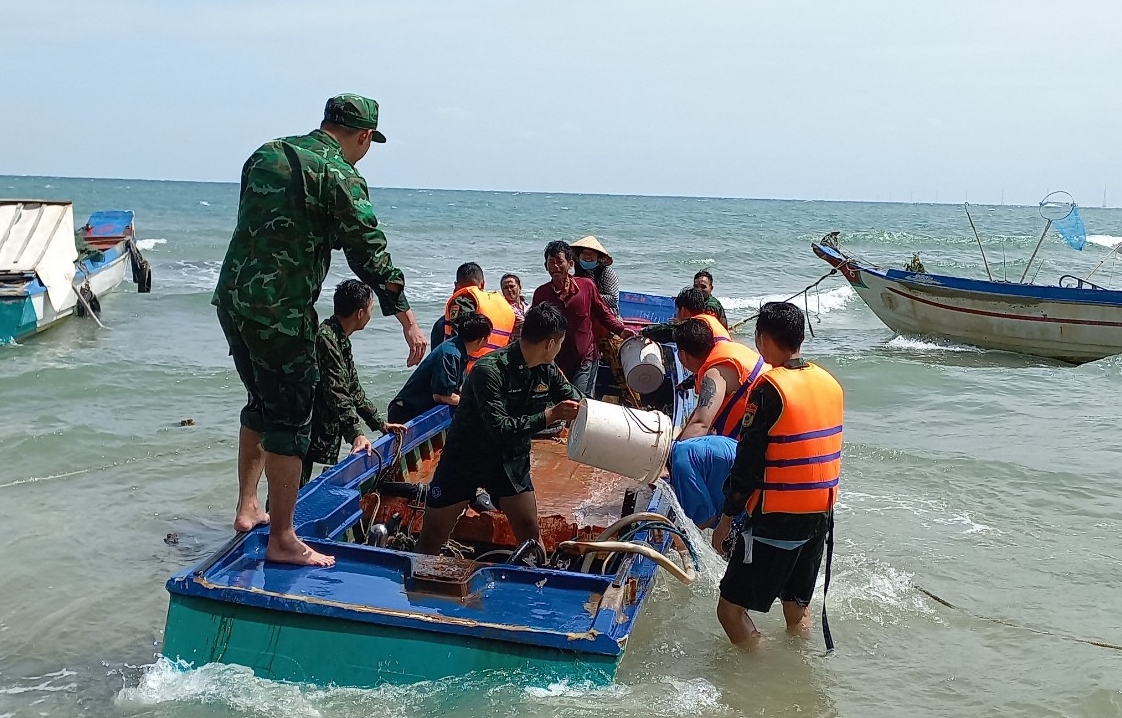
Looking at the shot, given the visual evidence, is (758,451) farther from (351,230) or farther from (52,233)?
(52,233)

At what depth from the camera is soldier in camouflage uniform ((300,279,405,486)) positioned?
18.0 feet

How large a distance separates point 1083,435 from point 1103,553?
12.4 ft

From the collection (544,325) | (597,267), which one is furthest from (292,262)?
(597,267)

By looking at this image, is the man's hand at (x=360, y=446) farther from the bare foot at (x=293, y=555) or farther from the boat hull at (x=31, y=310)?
the boat hull at (x=31, y=310)

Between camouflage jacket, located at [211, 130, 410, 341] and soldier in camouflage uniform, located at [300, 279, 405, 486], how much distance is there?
4.66 ft

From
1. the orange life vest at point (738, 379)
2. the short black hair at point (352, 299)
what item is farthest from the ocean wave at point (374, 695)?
the short black hair at point (352, 299)

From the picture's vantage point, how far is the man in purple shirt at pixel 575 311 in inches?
291

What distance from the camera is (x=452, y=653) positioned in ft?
12.5

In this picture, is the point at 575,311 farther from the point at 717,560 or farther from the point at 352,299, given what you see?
the point at 717,560

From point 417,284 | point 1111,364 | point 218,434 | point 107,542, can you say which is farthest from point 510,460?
point 417,284

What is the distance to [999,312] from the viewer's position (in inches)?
613

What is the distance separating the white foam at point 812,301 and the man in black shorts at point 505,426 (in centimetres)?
1679

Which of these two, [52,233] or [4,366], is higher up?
[52,233]

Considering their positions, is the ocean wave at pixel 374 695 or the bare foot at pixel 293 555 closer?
the ocean wave at pixel 374 695
